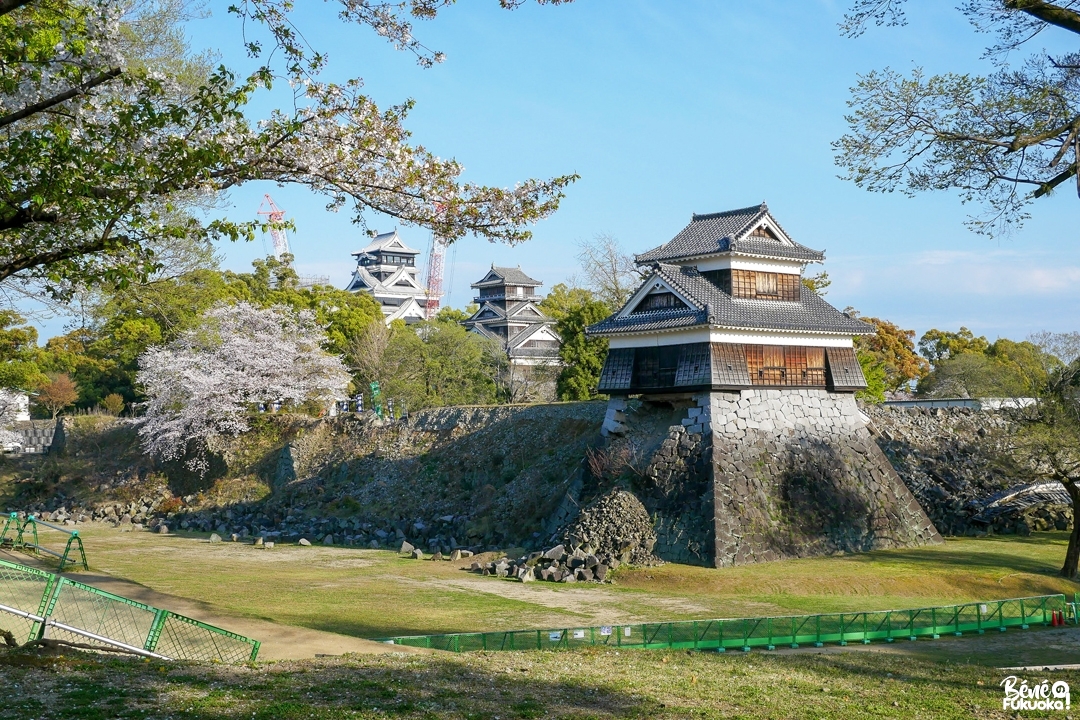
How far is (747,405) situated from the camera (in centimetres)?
2911

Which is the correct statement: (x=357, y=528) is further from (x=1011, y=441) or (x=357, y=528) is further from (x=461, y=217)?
(x=461, y=217)

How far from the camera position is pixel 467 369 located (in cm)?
5038

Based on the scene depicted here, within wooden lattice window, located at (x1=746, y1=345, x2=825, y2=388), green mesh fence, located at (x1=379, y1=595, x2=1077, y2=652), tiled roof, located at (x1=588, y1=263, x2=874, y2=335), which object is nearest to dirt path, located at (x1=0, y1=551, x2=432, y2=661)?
green mesh fence, located at (x1=379, y1=595, x2=1077, y2=652)

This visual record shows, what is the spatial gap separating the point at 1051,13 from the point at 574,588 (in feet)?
59.1

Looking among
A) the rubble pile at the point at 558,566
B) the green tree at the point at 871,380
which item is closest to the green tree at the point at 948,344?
the green tree at the point at 871,380

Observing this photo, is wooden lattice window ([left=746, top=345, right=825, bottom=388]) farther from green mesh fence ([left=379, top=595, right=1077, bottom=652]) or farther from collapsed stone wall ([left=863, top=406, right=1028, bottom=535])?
green mesh fence ([left=379, top=595, right=1077, bottom=652])

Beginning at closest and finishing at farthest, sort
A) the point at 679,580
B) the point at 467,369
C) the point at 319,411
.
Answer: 1. the point at 679,580
2. the point at 319,411
3. the point at 467,369

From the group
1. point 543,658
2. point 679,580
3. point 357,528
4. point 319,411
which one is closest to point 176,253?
point 543,658

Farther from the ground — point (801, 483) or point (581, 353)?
point (581, 353)

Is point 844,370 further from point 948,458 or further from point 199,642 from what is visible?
point 199,642

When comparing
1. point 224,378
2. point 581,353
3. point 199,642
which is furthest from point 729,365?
point 224,378

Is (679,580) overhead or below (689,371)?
below

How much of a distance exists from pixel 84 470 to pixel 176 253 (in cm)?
3289

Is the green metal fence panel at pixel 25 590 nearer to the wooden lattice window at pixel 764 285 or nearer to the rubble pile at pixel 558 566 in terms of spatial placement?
the rubble pile at pixel 558 566
